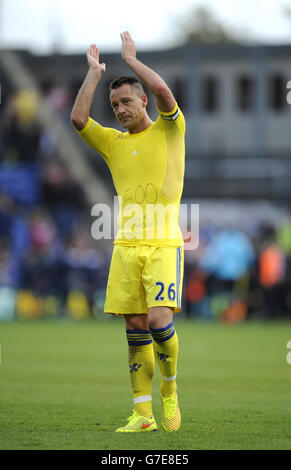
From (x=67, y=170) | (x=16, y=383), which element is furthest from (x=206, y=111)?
(x=16, y=383)

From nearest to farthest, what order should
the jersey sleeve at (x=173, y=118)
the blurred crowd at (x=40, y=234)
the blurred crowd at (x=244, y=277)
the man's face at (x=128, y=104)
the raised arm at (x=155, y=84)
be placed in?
the raised arm at (x=155, y=84) < the jersey sleeve at (x=173, y=118) < the man's face at (x=128, y=104) < the blurred crowd at (x=244, y=277) < the blurred crowd at (x=40, y=234)

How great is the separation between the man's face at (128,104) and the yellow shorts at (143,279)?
92cm

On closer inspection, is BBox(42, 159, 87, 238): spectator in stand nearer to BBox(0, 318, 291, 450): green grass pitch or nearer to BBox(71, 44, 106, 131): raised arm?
BBox(0, 318, 291, 450): green grass pitch

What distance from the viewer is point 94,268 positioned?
20125 millimetres

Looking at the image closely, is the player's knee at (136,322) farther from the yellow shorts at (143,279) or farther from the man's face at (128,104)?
the man's face at (128,104)

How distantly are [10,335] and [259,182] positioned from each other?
45.8 feet

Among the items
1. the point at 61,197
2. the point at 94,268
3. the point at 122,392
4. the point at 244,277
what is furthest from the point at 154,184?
the point at 61,197

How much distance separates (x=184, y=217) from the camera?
75.2 ft

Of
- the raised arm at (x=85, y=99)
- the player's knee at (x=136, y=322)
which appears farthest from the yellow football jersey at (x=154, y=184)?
the player's knee at (x=136, y=322)

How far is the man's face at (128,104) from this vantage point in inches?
247

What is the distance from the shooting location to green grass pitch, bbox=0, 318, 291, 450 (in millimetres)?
5633

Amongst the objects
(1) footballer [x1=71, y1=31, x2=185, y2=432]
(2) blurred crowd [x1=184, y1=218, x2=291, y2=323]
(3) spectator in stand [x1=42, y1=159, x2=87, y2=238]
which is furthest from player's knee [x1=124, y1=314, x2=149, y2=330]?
(3) spectator in stand [x1=42, y1=159, x2=87, y2=238]

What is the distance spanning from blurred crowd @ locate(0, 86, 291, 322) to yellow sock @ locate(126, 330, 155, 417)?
1242 cm

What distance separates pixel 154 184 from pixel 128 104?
0.61 meters
